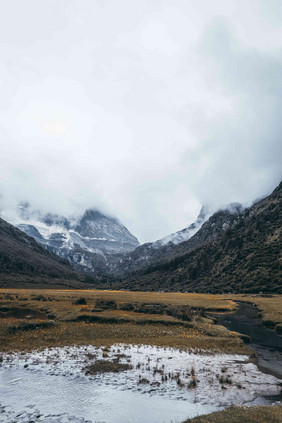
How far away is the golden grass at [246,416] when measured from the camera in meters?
13.1

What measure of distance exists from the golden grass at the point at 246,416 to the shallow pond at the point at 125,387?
6.44ft

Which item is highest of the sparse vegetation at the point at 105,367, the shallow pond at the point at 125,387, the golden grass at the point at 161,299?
the golden grass at the point at 161,299

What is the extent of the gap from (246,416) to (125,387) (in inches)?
353

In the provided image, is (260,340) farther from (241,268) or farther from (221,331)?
(241,268)

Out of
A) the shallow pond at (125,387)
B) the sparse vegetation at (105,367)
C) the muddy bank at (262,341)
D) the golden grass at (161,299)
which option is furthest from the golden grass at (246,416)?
the golden grass at (161,299)

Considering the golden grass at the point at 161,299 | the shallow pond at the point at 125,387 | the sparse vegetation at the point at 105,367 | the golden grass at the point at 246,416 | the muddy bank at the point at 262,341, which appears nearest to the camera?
the golden grass at the point at 246,416

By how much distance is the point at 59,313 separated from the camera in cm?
5028

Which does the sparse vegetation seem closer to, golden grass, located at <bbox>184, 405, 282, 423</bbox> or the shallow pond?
the shallow pond

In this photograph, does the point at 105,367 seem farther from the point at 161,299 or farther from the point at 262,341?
the point at 161,299

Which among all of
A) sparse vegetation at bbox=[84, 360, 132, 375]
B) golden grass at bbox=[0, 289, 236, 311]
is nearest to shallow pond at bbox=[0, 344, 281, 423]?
sparse vegetation at bbox=[84, 360, 132, 375]

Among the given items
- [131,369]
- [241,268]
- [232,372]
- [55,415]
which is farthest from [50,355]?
[241,268]

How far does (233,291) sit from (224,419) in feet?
469

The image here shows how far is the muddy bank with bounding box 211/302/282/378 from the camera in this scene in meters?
25.6

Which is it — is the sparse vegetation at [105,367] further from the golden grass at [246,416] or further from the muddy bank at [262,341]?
the muddy bank at [262,341]
